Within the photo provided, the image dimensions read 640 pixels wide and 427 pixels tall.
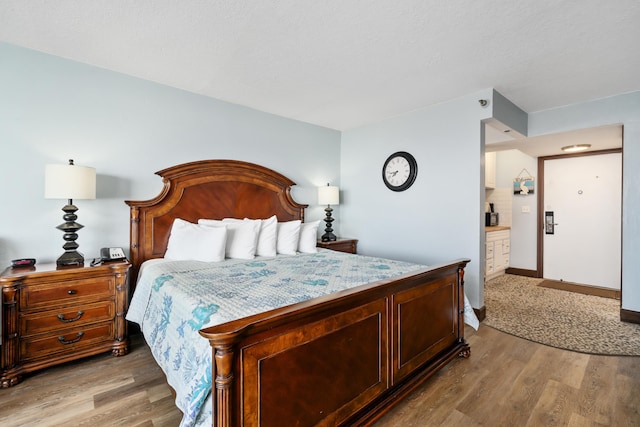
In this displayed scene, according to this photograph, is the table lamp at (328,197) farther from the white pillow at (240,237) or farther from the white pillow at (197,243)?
the white pillow at (197,243)

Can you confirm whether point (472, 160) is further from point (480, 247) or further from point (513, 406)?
point (513, 406)

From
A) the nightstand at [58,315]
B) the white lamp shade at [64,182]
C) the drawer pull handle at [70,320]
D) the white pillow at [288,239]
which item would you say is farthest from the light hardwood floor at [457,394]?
the white pillow at [288,239]

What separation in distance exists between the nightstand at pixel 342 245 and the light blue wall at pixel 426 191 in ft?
0.65

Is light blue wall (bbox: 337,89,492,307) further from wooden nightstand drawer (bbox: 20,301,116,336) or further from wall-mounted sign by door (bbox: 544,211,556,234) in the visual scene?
wooden nightstand drawer (bbox: 20,301,116,336)

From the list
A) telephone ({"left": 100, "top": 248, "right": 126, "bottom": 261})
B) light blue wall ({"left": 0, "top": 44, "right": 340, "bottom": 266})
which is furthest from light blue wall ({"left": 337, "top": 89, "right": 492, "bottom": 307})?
telephone ({"left": 100, "top": 248, "right": 126, "bottom": 261})

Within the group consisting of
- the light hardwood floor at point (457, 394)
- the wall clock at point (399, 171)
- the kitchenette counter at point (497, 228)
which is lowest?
the light hardwood floor at point (457, 394)

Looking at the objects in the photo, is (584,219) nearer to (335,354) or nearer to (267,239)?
(267,239)

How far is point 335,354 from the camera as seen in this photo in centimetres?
151

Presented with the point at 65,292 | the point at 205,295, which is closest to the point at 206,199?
the point at 65,292

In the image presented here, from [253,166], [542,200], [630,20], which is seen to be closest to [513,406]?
[630,20]

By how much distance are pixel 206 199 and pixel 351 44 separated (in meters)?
2.14

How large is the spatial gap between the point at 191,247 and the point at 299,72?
1920 mm

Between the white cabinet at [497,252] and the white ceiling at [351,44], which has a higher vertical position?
the white ceiling at [351,44]

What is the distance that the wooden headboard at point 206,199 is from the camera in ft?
9.68
